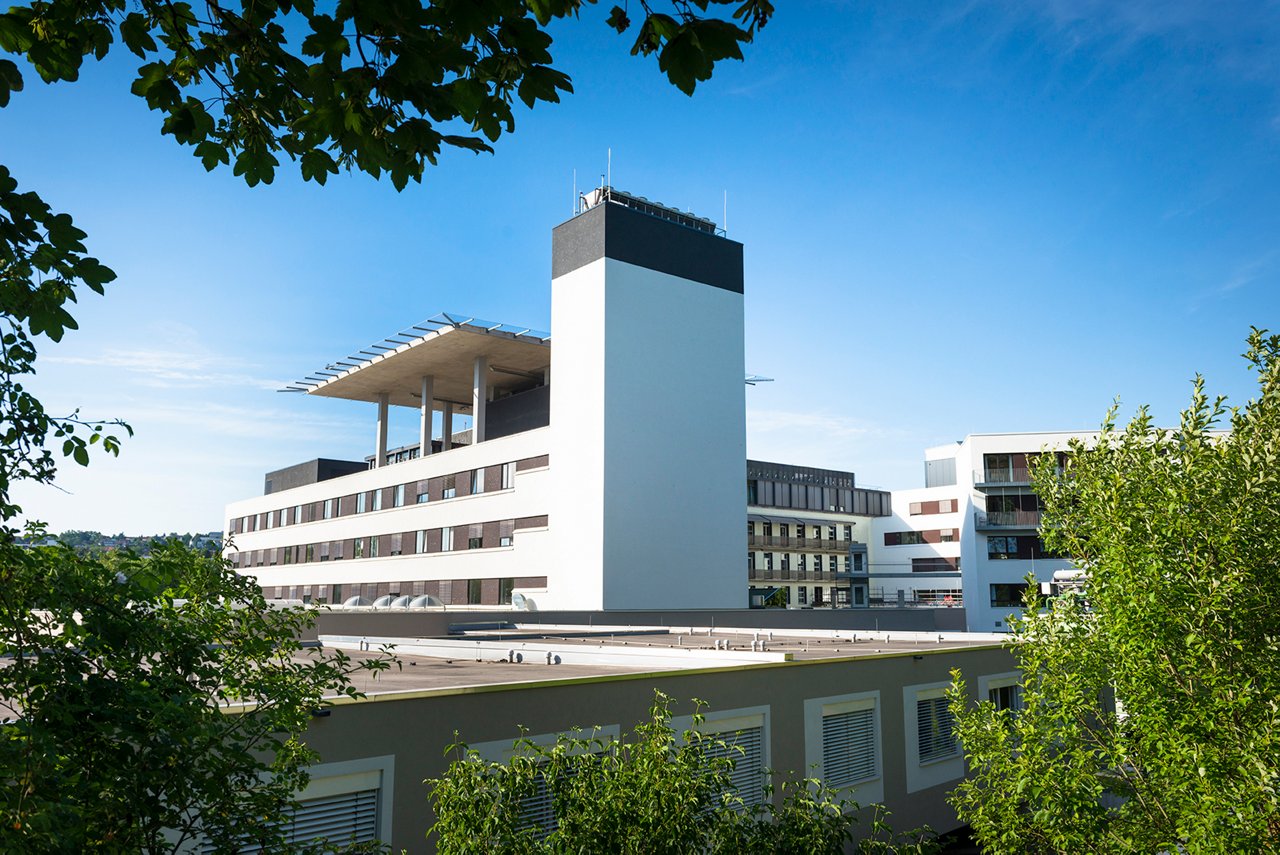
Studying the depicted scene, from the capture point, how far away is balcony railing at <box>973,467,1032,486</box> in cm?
5894

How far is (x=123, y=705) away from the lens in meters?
4.97

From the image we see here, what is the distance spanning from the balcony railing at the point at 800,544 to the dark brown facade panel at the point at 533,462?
32.9 metres

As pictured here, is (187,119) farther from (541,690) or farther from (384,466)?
(384,466)

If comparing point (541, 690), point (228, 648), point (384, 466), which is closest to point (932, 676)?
point (541, 690)

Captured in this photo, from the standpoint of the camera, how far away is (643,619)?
1582 inches

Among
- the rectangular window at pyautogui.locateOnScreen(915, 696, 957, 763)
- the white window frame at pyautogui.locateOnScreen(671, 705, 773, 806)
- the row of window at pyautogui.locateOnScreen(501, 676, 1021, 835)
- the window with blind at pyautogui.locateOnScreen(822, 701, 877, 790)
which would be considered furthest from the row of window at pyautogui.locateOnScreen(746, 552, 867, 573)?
the white window frame at pyautogui.locateOnScreen(671, 705, 773, 806)

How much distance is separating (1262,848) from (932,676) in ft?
38.4

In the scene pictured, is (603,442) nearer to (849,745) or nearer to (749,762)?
(849,745)

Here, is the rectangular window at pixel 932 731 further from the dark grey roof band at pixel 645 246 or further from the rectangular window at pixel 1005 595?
the rectangular window at pixel 1005 595

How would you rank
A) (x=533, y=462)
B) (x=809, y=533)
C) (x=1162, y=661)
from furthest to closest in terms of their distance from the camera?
(x=809, y=533), (x=533, y=462), (x=1162, y=661)

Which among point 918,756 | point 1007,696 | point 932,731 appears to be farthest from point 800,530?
point 918,756

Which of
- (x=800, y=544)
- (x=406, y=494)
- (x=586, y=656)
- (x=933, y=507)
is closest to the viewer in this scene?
(x=586, y=656)

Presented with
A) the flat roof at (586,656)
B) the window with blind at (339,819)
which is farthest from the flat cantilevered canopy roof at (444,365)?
the window with blind at (339,819)

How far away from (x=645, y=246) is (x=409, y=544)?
2285 centimetres
